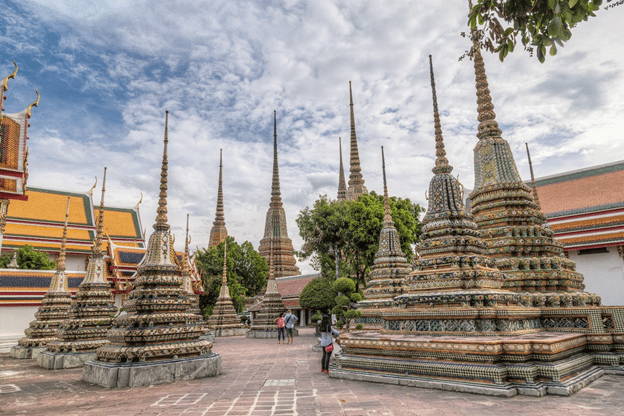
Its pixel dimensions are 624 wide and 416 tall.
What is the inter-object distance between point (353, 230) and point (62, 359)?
1568 cm

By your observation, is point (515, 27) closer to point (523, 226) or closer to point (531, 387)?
A: point (531, 387)

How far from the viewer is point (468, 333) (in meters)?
6.61

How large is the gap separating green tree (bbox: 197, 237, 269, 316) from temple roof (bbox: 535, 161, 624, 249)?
2368 cm

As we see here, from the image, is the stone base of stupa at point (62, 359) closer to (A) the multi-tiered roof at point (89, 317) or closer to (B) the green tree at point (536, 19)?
(A) the multi-tiered roof at point (89, 317)

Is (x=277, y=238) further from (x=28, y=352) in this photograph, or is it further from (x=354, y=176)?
(x=28, y=352)

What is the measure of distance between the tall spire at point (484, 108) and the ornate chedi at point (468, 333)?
301cm

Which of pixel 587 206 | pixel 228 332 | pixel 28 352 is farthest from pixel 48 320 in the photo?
pixel 587 206

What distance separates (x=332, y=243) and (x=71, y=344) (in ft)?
52.9

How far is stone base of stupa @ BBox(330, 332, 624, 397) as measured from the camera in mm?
5445

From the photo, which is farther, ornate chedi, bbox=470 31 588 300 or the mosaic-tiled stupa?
the mosaic-tiled stupa

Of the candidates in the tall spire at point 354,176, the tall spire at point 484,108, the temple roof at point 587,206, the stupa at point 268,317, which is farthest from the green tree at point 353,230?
the tall spire at point 354,176

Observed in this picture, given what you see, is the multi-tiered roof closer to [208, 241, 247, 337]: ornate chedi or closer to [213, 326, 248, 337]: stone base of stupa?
[208, 241, 247, 337]: ornate chedi

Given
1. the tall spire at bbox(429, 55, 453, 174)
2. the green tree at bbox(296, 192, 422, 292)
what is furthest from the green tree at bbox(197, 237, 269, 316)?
the tall spire at bbox(429, 55, 453, 174)

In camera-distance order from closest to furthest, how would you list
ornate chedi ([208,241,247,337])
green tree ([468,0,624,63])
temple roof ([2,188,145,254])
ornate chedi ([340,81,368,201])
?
1. green tree ([468,0,624,63])
2. ornate chedi ([208,241,247,337])
3. temple roof ([2,188,145,254])
4. ornate chedi ([340,81,368,201])
